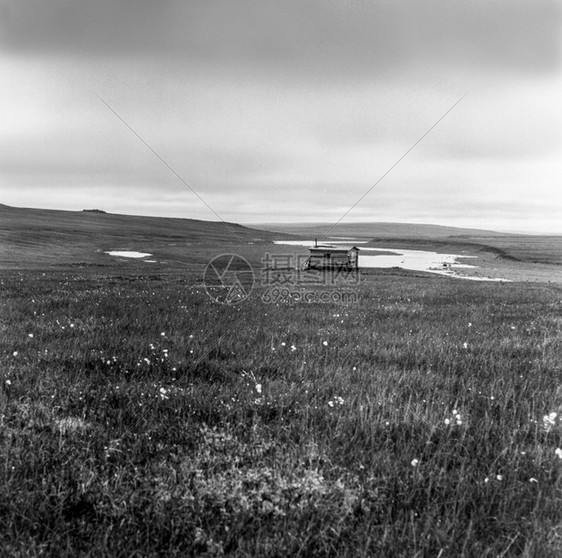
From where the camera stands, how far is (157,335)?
8695mm

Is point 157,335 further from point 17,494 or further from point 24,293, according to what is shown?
point 24,293

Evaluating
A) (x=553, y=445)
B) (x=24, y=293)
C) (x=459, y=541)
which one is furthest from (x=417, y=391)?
(x=24, y=293)

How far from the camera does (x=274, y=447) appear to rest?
4195mm

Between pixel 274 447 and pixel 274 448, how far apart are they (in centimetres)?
2

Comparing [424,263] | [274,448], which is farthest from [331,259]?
[274,448]

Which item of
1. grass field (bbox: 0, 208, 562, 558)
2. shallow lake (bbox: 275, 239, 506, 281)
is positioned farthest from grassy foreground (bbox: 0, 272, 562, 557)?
shallow lake (bbox: 275, 239, 506, 281)

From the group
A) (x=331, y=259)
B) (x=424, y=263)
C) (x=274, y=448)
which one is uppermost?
(x=331, y=259)

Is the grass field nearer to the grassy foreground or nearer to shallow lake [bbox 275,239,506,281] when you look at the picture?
the grassy foreground

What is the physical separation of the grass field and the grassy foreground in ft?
0.06

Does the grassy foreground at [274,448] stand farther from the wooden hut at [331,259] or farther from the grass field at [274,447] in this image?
the wooden hut at [331,259]

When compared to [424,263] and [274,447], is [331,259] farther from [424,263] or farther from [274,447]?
[274,447]

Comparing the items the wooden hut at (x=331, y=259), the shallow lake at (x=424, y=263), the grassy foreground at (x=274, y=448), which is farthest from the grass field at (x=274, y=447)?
the wooden hut at (x=331, y=259)

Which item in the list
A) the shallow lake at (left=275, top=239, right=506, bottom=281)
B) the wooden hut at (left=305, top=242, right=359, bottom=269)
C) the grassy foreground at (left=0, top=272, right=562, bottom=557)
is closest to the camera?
the grassy foreground at (left=0, top=272, right=562, bottom=557)

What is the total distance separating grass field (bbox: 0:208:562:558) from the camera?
307 cm
